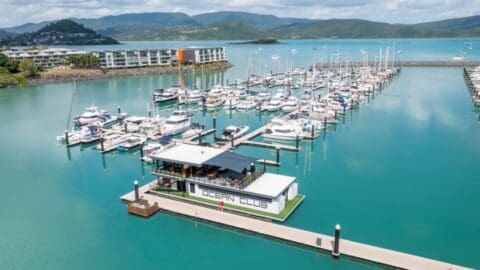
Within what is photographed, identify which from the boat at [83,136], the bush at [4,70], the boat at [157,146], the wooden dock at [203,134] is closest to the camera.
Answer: the boat at [157,146]

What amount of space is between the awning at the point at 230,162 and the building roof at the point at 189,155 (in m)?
0.48

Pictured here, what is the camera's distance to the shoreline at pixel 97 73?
95.9 meters

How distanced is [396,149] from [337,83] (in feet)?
135

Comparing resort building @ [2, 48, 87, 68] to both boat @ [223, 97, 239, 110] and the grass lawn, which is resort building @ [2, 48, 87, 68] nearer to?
boat @ [223, 97, 239, 110]

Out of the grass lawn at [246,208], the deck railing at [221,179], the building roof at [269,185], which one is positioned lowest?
the grass lawn at [246,208]

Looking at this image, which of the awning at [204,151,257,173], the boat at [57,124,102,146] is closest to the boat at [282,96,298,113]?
the boat at [57,124,102,146]

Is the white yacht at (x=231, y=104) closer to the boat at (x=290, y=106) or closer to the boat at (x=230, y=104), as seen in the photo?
the boat at (x=230, y=104)

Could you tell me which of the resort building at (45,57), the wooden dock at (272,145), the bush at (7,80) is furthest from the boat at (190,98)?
the resort building at (45,57)

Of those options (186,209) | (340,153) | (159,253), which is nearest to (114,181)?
(186,209)

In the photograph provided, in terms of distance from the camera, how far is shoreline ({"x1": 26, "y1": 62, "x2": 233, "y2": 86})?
315 ft

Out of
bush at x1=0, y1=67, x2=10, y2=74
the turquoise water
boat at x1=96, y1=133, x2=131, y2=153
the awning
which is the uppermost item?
bush at x1=0, y1=67, x2=10, y2=74

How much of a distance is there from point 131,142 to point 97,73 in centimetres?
7219

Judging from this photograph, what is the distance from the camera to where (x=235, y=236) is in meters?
22.4

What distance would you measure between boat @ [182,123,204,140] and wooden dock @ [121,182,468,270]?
16.6 m
